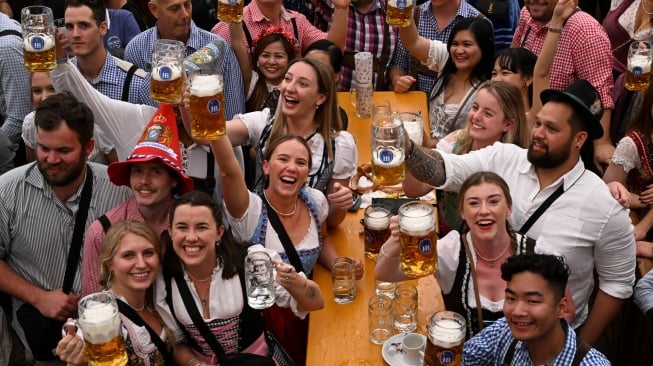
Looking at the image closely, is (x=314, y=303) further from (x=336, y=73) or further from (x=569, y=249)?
(x=336, y=73)

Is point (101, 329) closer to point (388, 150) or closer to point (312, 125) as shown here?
point (388, 150)

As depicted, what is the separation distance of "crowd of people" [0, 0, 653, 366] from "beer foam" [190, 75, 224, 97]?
0.19 meters

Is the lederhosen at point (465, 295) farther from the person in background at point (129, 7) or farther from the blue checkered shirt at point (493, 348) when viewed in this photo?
the person in background at point (129, 7)

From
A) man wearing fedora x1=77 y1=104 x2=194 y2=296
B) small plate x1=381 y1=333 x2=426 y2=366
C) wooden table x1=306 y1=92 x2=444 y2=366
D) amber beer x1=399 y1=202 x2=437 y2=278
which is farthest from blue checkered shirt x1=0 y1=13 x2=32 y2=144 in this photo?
amber beer x1=399 y1=202 x2=437 y2=278

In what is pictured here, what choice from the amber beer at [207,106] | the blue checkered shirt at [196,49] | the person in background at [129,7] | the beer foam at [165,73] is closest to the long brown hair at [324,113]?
the blue checkered shirt at [196,49]

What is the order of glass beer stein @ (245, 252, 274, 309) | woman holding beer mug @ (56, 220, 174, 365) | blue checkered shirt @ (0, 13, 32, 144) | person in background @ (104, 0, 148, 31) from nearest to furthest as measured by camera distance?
glass beer stein @ (245, 252, 274, 309) < woman holding beer mug @ (56, 220, 174, 365) < blue checkered shirt @ (0, 13, 32, 144) < person in background @ (104, 0, 148, 31)

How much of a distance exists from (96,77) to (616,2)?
11.1 ft

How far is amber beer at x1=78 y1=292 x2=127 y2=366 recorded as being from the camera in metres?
2.89

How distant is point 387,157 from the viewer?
3.24 meters

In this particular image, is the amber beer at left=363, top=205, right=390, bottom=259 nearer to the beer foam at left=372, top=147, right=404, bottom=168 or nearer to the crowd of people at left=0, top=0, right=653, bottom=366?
the crowd of people at left=0, top=0, right=653, bottom=366

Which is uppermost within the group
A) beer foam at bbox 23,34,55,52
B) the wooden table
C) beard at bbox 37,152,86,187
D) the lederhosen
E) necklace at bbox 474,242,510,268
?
beer foam at bbox 23,34,55,52

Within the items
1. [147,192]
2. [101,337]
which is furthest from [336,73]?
[101,337]

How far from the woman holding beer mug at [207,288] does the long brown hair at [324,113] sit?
0.86 metres

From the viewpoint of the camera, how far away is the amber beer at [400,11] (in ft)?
15.2
